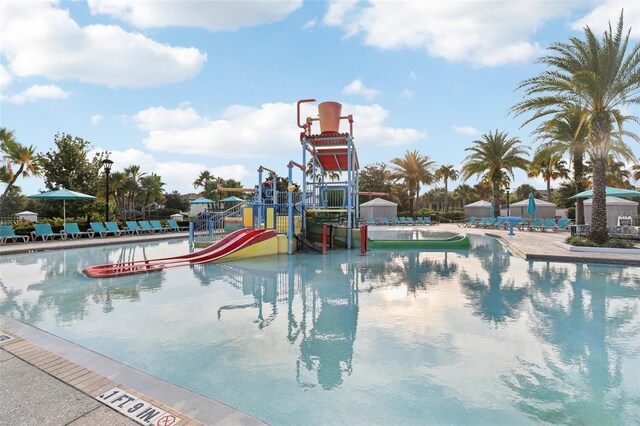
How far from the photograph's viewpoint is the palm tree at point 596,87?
13016 millimetres

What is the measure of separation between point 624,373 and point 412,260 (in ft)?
27.9

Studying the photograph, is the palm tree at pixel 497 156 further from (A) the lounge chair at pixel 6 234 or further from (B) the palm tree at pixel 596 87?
(A) the lounge chair at pixel 6 234


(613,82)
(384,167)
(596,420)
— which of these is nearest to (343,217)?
(613,82)

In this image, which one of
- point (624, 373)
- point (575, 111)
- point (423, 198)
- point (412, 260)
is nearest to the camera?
point (624, 373)

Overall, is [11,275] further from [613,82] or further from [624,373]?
[613,82]

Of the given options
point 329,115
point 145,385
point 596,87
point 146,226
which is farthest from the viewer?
point 146,226

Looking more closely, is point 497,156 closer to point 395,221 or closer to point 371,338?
point 395,221

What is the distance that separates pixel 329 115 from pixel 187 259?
8.17m

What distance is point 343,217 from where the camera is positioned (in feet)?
58.2

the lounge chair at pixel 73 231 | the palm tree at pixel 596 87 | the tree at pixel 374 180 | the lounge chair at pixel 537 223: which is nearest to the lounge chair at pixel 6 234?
the lounge chair at pixel 73 231

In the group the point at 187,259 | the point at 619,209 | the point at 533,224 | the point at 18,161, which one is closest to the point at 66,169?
the point at 18,161

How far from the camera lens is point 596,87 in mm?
13055

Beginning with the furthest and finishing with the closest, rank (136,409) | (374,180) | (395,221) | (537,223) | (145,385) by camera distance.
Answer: (374,180), (395,221), (537,223), (145,385), (136,409)

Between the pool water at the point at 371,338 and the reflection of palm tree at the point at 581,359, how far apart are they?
0.8 inches
